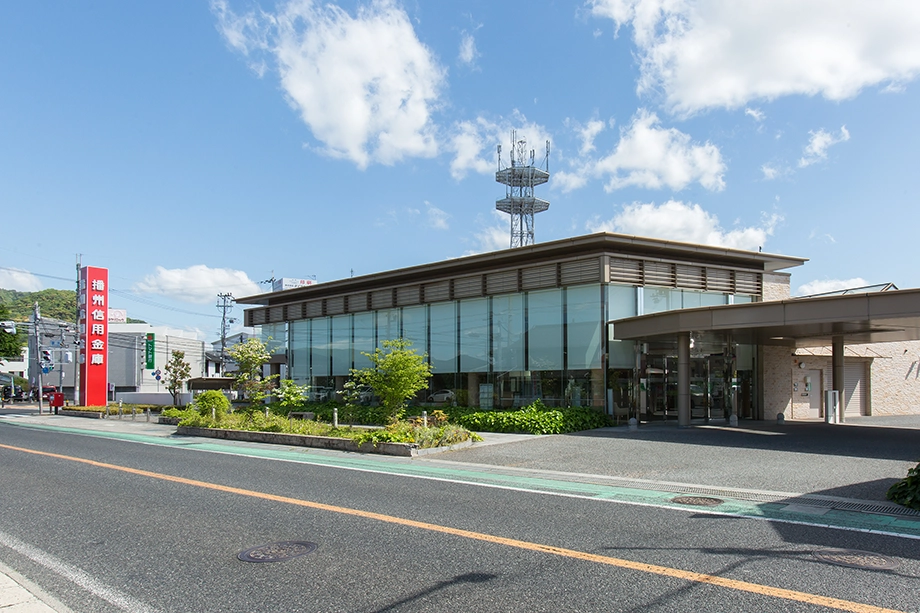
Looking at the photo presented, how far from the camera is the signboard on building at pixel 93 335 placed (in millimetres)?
45719

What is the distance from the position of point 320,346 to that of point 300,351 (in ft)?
6.40

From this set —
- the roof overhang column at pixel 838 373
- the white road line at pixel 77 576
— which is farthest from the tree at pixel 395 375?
the roof overhang column at pixel 838 373

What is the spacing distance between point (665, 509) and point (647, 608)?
435 centimetres

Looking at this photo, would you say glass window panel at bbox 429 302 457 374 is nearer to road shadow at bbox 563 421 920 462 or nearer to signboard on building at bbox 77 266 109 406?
road shadow at bbox 563 421 920 462

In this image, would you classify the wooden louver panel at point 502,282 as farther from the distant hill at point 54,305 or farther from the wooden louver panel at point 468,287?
the distant hill at point 54,305

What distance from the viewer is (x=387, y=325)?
32.8m

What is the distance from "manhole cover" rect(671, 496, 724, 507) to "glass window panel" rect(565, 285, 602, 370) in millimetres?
14233

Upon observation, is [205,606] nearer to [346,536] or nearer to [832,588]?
[346,536]

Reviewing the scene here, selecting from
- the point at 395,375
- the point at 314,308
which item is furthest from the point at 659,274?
the point at 314,308

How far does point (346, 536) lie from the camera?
7.83 metres

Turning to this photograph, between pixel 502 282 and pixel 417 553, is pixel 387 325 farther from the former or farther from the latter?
pixel 417 553

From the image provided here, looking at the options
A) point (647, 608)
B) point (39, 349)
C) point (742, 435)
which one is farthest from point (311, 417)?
point (39, 349)

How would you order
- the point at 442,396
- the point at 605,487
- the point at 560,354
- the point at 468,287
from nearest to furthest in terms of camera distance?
1. the point at 605,487
2. the point at 560,354
3. the point at 468,287
4. the point at 442,396

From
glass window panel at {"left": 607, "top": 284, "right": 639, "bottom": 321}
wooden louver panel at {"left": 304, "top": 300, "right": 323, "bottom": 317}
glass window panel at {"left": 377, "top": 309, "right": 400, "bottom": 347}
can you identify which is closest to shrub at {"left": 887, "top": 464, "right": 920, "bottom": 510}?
glass window panel at {"left": 607, "top": 284, "right": 639, "bottom": 321}
